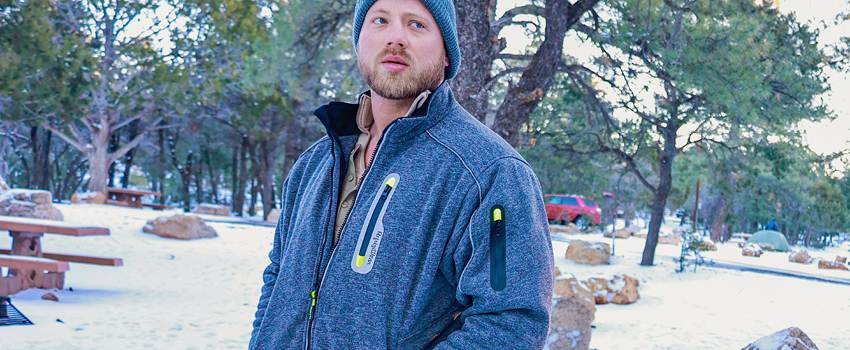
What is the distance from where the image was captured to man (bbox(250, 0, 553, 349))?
1.40 m

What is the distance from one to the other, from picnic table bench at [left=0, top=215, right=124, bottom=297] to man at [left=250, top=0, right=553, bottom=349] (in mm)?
5088

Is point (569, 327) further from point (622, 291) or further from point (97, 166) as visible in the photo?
point (97, 166)

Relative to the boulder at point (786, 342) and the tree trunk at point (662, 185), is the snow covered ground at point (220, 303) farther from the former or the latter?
the boulder at point (786, 342)

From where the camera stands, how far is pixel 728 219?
703 inches

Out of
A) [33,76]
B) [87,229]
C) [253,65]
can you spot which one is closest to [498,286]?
[87,229]

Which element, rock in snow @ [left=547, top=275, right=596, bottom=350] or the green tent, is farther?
the green tent

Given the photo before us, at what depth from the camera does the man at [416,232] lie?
140cm

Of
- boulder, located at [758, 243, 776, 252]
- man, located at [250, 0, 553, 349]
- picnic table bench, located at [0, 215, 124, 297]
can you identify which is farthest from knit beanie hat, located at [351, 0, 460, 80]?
boulder, located at [758, 243, 776, 252]

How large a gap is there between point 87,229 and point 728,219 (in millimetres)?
→ 16865

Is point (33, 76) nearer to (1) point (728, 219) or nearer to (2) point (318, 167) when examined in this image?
(2) point (318, 167)

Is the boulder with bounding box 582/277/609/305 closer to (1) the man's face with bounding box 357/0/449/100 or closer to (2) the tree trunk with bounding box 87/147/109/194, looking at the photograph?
(1) the man's face with bounding box 357/0/449/100

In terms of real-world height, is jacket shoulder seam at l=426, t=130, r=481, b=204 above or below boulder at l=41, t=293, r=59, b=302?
above

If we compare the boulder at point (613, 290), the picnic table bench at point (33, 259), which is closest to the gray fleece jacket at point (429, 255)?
the picnic table bench at point (33, 259)

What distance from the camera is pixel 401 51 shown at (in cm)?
167
